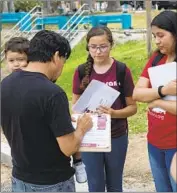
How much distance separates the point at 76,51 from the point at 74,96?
7.29 meters

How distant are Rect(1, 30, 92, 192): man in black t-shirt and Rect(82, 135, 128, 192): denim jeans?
1.71ft

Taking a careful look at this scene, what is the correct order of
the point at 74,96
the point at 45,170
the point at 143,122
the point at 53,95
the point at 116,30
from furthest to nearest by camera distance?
the point at 116,30 < the point at 143,122 < the point at 74,96 < the point at 45,170 < the point at 53,95

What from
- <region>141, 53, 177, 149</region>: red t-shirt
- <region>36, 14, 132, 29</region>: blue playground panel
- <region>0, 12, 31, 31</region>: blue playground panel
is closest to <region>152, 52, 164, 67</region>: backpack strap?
<region>141, 53, 177, 149</region>: red t-shirt

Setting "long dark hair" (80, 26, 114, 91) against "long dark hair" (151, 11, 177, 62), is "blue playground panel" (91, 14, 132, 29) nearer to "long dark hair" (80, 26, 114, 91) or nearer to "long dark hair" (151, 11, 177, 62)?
"long dark hair" (80, 26, 114, 91)

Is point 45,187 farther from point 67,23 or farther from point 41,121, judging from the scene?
point 67,23

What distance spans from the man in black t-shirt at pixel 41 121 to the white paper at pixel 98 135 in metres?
0.04

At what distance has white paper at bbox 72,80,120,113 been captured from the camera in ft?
7.45

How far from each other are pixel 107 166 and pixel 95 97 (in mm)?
579

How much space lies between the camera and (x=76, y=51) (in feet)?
32.2

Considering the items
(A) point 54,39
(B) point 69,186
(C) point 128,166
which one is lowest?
(C) point 128,166

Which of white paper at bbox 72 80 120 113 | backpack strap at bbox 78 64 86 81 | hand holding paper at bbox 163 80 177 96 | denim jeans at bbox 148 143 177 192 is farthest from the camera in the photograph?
backpack strap at bbox 78 64 86 81

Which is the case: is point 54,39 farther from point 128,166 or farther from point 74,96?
point 128,166

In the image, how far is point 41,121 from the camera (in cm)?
191

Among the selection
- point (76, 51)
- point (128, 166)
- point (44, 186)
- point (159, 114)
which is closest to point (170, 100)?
point (159, 114)
